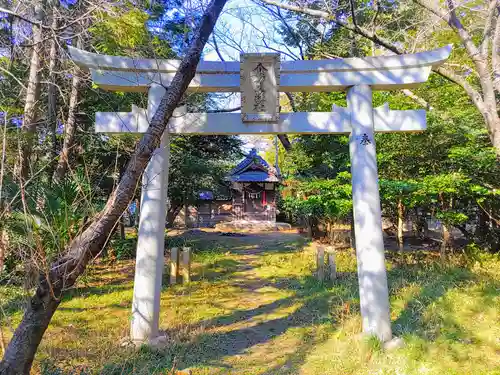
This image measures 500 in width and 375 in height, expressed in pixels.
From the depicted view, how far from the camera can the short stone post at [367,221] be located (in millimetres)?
4238

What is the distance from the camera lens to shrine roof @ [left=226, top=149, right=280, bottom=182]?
2127 centimetres

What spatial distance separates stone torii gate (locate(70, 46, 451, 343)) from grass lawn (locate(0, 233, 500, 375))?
1.70ft

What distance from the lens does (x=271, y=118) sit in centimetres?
459

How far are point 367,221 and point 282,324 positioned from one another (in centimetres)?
225

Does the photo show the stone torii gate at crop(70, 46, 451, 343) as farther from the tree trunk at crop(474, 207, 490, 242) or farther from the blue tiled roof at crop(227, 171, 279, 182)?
the blue tiled roof at crop(227, 171, 279, 182)

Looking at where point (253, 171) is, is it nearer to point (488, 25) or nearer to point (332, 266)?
point (332, 266)

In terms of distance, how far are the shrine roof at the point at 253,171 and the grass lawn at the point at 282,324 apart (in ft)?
41.7

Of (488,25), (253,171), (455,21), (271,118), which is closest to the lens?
(271,118)

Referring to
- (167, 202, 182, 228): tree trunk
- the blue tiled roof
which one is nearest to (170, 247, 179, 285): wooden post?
(167, 202, 182, 228): tree trunk

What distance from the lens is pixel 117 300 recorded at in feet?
21.2

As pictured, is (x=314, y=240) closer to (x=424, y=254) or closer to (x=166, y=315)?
(x=424, y=254)

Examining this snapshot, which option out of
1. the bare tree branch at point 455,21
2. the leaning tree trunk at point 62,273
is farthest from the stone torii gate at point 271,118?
the bare tree branch at point 455,21

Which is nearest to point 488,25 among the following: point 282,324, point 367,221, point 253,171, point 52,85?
point 367,221

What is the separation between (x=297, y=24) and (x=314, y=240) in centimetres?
899
